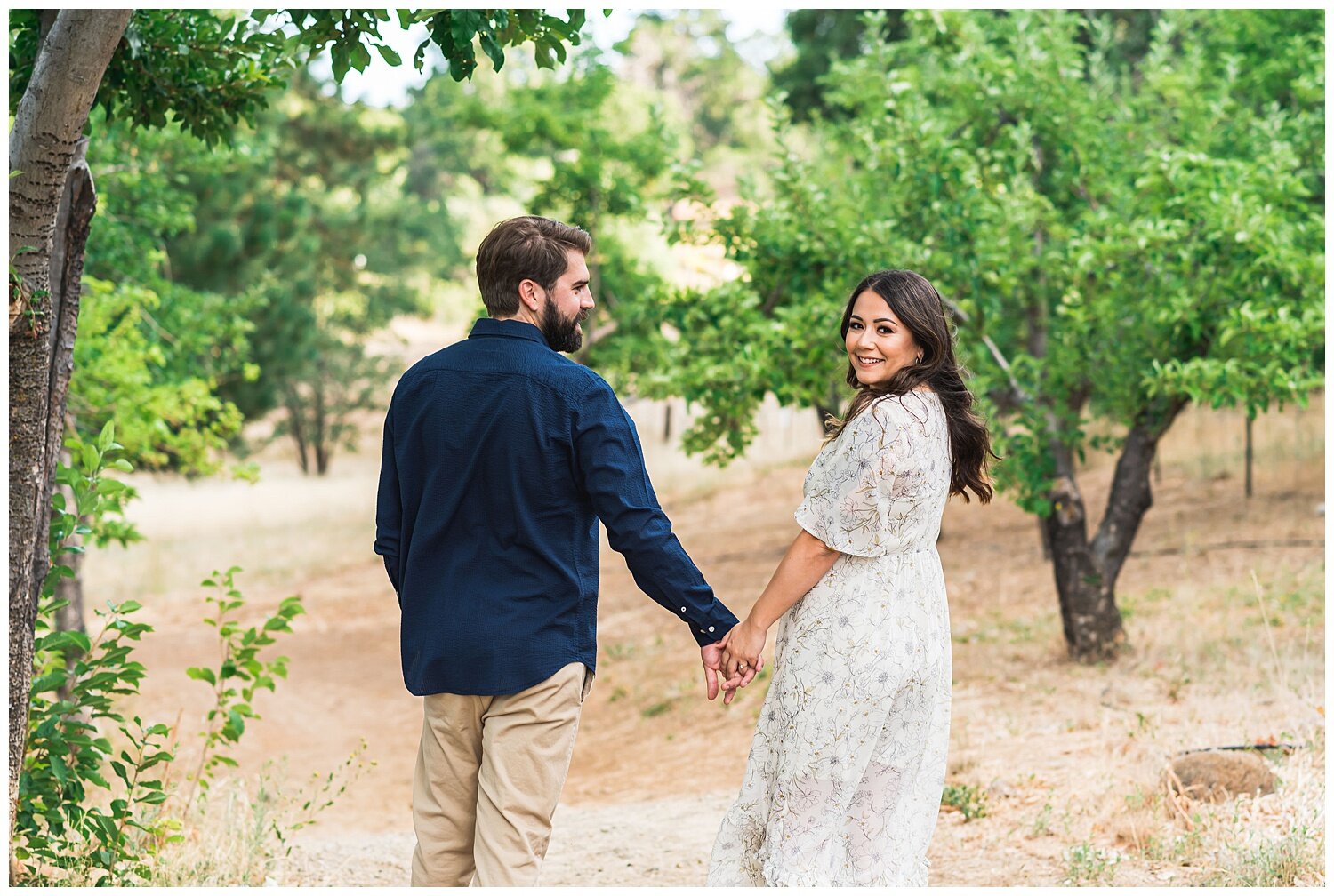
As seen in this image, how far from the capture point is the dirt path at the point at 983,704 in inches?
200

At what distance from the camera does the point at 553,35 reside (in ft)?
12.5

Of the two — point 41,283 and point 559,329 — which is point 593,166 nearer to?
point 41,283

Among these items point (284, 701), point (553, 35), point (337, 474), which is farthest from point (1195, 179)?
point (337, 474)

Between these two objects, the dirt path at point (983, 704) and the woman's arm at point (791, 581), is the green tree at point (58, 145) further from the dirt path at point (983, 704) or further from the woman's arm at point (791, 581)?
the dirt path at point (983, 704)

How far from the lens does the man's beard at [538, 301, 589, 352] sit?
303 cm

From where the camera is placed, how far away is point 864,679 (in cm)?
306

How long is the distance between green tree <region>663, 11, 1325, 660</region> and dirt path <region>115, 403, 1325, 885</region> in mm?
1166

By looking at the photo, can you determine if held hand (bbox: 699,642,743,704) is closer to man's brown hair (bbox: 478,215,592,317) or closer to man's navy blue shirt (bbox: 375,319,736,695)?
man's navy blue shirt (bbox: 375,319,736,695)

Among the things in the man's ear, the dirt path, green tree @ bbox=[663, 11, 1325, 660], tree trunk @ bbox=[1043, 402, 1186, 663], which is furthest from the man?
tree trunk @ bbox=[1043, 402, 1186, 663]

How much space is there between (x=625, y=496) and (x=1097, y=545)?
6.11 m

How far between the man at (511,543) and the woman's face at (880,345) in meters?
0.63

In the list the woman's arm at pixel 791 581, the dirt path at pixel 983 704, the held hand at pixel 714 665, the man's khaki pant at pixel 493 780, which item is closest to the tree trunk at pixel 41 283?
the man's khaki pant at pixel 493 780

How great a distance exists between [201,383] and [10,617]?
4.68 metres

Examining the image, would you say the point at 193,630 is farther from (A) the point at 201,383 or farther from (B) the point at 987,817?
(B) the point at 987,817
